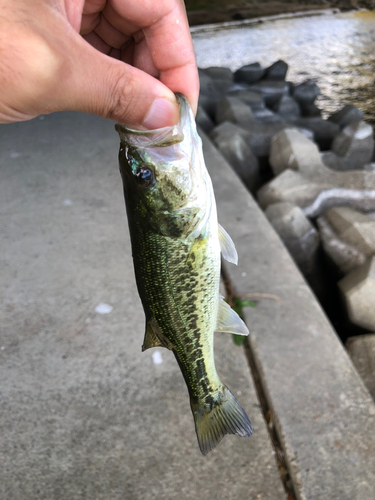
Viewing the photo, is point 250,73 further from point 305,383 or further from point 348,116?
point 305,383

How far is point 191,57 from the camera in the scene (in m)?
1.56

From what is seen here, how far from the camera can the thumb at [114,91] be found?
3.83 ft

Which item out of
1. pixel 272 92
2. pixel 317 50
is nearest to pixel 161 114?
pixel 272 92

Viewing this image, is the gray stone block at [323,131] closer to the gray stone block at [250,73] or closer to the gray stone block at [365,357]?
the gray stone block at [250,73]

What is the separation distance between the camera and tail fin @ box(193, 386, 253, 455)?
1.50m

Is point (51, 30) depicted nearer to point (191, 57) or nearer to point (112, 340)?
point (191, 57)

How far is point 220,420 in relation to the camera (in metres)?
1.53

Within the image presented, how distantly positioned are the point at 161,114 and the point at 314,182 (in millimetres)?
3232

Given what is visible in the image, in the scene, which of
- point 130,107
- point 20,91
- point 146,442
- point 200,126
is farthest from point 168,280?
point 200,126

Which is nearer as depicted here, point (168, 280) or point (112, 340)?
point (168, 280)

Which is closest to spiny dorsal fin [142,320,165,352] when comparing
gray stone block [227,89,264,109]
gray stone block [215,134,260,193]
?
gray stone block [215,134,260,193]

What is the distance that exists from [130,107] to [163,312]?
0.69 meters

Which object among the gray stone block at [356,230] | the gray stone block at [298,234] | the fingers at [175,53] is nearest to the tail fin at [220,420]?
the fingers at [175,53]

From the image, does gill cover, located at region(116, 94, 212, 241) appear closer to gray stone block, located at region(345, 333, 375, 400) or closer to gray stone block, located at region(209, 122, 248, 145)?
gray stone block, located at region(345, 333, 375, 400)
